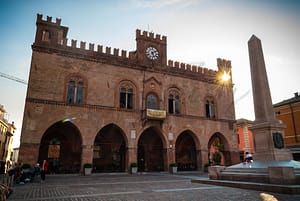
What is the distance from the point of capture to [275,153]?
9383 millimetres

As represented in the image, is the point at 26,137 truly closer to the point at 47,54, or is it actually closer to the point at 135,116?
the point at 47,54

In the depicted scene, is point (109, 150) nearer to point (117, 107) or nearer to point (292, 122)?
point (117, 107)

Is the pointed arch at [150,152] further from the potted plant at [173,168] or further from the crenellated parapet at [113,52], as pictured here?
the crenellated parapet at [113,52]

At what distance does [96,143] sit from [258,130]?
14681 millimetres

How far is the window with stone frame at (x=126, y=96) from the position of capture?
19922 millimetres

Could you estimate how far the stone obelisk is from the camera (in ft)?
31.4

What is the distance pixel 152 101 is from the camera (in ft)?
69.4

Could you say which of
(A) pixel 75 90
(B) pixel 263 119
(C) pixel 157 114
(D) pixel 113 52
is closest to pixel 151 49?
(D) pixel 113 52

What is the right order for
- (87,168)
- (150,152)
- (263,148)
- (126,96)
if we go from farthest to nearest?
1. (150,152)
2. (126,96)
3. (87,168)
4. (263,148)

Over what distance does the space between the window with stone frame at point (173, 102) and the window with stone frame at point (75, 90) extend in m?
9.00

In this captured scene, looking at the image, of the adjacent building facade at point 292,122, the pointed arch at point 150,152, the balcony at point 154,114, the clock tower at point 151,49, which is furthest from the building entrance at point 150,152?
the adjacent building facade at point 292,122

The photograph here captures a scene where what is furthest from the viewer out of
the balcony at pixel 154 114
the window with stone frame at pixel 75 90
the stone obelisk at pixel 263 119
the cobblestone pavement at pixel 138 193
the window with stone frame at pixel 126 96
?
the window with stone frame at pixel 126 96

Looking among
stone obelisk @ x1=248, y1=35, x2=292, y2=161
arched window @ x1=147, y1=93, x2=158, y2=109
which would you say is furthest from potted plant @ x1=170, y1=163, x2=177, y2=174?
stone obelisk @ x1=248, y1=35, x2=292, y2=161

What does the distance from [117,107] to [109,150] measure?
466 cm
